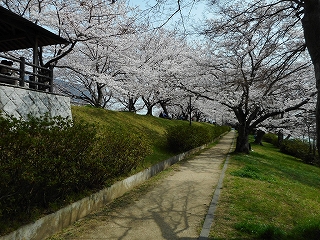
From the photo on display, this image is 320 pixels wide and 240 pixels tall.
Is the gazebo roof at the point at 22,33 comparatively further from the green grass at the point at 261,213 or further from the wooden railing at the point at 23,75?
the green grass at the point at 261,213

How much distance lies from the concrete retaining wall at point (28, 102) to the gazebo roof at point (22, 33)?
7.82 ft

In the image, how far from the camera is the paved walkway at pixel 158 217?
13.9 ft

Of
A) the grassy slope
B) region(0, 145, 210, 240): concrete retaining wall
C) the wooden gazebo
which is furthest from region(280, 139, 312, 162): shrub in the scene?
the wooden gazebo

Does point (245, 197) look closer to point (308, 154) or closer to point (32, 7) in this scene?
point (32, 7)

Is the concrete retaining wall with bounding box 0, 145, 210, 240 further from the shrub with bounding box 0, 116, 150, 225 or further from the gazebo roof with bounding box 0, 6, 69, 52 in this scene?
the gazebo roof with bounding box 0, 6, 69, 52

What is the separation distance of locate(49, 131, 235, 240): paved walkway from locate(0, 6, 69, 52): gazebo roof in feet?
23.8

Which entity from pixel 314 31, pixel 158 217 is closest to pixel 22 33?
pixel 158 217

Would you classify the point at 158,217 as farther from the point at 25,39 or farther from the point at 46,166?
the point at 25,39

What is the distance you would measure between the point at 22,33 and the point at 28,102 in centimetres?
343

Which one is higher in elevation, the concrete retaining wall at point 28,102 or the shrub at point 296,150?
the concrete retaining wall at point 28,102

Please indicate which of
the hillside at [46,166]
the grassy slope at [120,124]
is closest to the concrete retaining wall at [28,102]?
the grassy slope at [120,124]

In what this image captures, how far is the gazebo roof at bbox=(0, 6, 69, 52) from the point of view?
8481 millimetres

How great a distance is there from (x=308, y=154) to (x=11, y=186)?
919 inches

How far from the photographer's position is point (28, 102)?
825 cm
